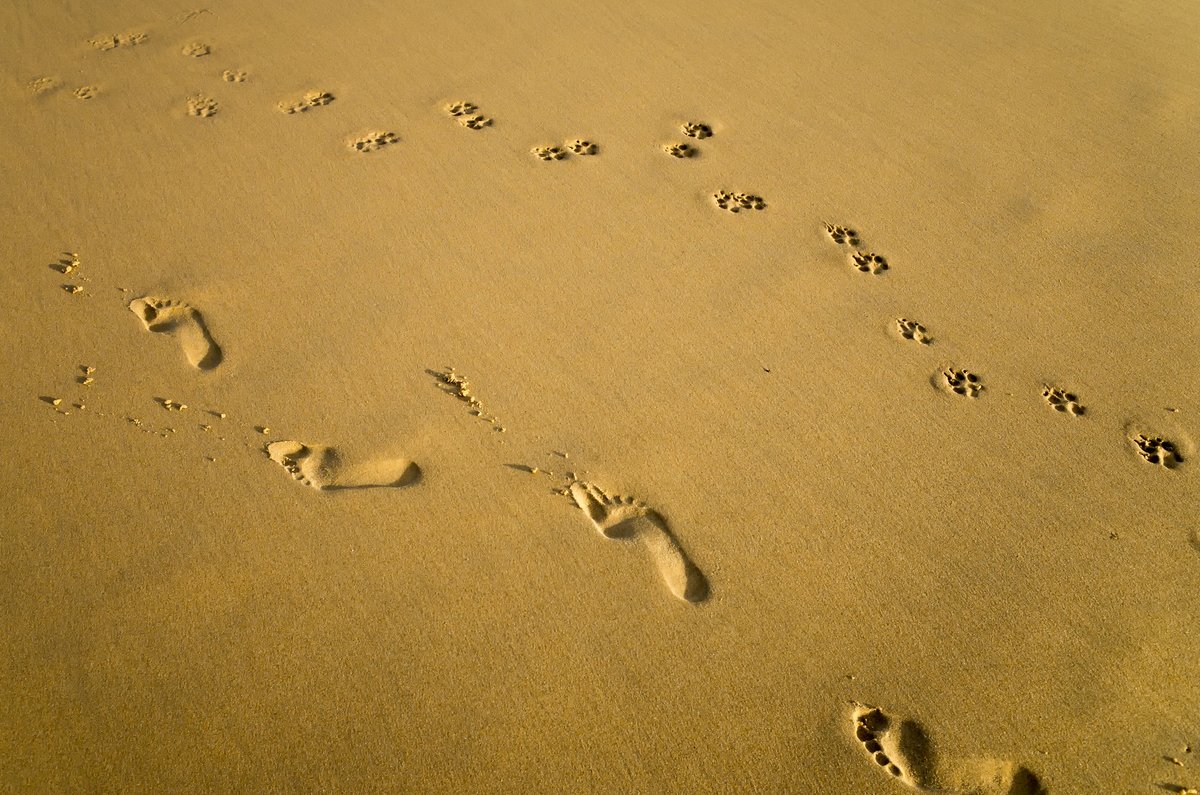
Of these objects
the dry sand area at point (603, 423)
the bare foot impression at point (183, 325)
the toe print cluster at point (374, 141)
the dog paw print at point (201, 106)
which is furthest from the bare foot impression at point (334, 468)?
the dog paw print at point (201, 106)

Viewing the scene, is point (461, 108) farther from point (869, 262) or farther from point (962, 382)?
point (962, 382)

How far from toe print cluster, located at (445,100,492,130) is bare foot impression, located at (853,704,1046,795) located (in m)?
2.45

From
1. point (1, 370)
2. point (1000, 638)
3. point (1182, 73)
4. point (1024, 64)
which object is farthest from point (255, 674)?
point (1182, 73)

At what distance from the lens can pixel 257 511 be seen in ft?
5.93

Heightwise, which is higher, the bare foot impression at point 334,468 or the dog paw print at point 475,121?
the dog paw print at point 475,121

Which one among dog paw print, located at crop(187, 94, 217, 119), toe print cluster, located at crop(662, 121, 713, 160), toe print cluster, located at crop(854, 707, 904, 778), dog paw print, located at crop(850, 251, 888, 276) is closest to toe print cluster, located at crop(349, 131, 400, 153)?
dog paw print, located at crop(187, 94, 217, 119)

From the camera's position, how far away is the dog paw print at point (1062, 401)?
2.03 m

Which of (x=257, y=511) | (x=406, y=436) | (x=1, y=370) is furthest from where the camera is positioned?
(x=1, y=370)

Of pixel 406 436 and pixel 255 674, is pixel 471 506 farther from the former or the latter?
pixel 255 674

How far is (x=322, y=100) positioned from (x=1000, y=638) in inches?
119

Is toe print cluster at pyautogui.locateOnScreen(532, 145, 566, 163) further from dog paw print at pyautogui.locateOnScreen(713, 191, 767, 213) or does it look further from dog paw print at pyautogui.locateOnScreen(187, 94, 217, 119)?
dog paw print at pyautogui.locateOnScreen(187, 94, 217, 119)

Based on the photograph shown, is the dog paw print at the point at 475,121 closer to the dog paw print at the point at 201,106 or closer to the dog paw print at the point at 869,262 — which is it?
the dog paw print at the point at 201,106

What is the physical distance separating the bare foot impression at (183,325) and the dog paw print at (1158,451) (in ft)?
8.17

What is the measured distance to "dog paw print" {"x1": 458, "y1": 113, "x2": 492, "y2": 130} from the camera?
2.94 m
